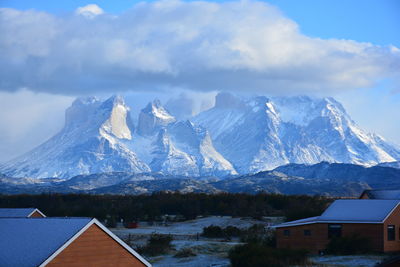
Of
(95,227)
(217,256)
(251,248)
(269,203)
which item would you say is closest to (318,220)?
(217,256)

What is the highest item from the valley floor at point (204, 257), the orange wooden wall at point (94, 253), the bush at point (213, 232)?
the orange wooden wall at point (94, 253)

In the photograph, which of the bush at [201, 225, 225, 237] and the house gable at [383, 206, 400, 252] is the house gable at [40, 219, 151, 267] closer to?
the house gable at [383, 206, 400, 252]

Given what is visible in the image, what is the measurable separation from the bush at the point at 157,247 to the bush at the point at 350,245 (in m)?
11.0

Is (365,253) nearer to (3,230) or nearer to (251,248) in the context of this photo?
(251,248)

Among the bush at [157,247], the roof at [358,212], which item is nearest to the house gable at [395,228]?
the roof at [358,212]

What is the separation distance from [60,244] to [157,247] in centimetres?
2721

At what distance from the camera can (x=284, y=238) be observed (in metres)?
51.7

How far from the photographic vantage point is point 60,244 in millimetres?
25047

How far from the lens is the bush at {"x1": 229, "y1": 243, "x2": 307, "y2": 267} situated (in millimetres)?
40469

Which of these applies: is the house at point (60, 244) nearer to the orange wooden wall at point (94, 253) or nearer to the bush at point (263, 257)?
the orange wooden wall at point (94, 253)

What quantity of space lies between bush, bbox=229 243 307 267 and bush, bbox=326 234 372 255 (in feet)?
17.0

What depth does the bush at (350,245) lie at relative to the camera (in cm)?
4866

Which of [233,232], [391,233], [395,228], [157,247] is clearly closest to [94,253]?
[157,247]

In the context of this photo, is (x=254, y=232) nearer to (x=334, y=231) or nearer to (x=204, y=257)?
(x=334, y=231)
